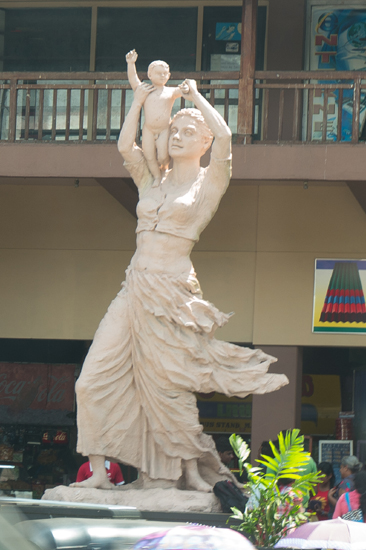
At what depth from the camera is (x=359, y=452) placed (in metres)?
10.2

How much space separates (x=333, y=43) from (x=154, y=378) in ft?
16.8

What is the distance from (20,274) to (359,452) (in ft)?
14.0

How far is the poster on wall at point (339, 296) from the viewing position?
9367 mm

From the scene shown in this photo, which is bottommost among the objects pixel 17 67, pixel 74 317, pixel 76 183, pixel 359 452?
pixel 359 452

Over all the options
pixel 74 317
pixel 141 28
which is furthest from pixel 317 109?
pixel 74 317

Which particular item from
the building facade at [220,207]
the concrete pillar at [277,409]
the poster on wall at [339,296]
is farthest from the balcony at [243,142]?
the concrete pillar at [277,409]

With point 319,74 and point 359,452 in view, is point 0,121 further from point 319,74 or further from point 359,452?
point 359,452

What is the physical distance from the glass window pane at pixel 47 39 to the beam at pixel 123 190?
172cm

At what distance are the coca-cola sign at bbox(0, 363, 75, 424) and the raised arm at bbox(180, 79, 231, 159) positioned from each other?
5.54 metres

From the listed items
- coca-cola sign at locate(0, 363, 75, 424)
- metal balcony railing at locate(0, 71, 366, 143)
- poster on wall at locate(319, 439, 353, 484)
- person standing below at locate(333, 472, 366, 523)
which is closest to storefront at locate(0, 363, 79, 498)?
coca-cola sign at locate(0, 363, 75, 424)

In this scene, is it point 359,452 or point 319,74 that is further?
point 359,452

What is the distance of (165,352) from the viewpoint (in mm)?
6395

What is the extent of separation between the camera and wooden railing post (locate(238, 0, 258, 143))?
840 cm

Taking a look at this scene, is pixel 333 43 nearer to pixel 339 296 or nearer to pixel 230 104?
pixel 230 104
